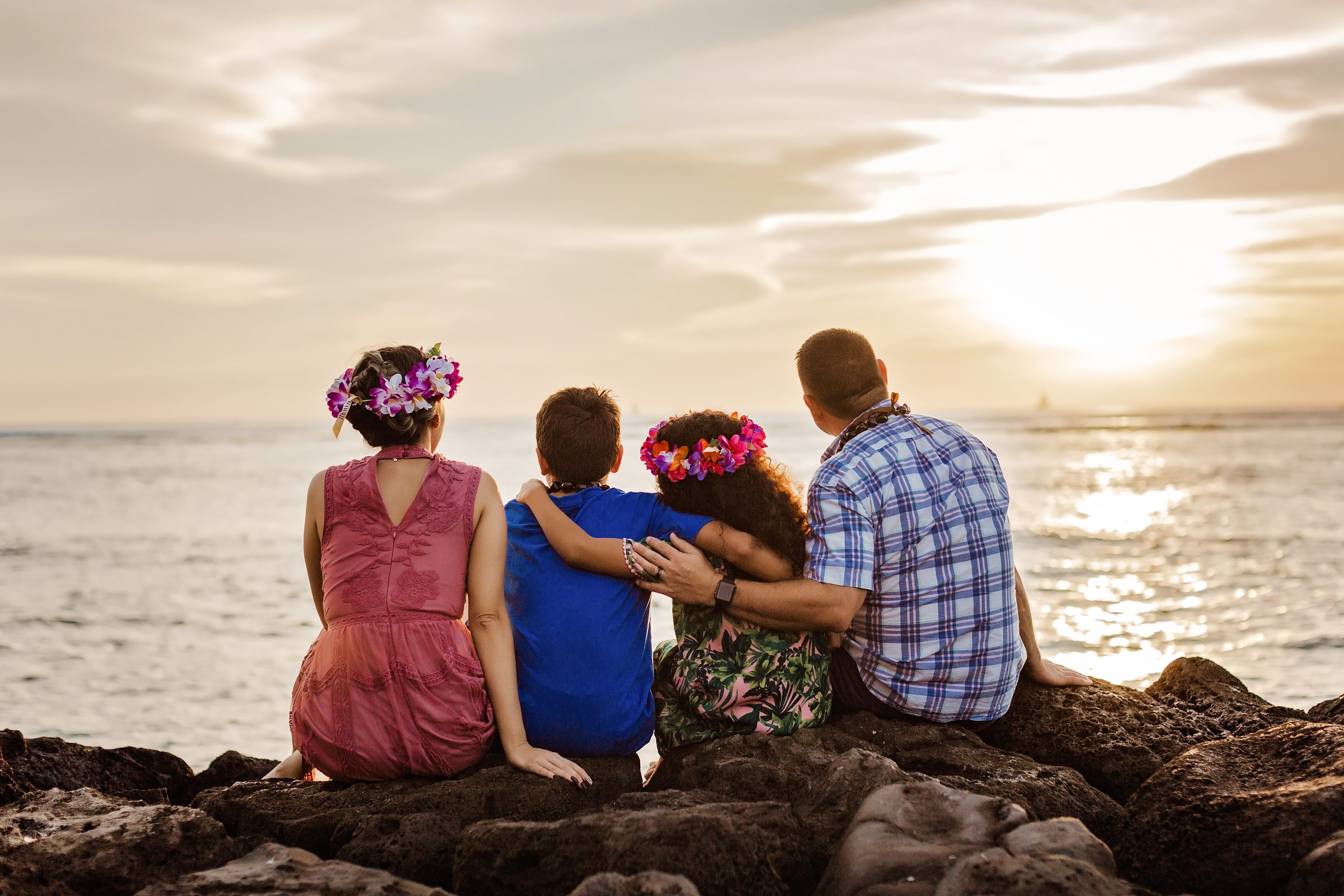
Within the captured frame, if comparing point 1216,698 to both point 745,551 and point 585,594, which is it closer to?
point 745,551

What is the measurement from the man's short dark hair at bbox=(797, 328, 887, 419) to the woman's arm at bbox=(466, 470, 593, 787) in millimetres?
1289

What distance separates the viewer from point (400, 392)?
11.8 feet

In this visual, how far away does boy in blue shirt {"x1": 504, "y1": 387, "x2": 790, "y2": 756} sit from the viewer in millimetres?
3697

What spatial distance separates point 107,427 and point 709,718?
322 ft

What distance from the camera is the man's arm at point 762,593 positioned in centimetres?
360

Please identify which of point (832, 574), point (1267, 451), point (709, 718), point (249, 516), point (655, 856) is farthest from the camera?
point (1267, 451)

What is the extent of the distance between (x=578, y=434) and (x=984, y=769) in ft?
6.02

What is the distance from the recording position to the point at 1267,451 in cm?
3694

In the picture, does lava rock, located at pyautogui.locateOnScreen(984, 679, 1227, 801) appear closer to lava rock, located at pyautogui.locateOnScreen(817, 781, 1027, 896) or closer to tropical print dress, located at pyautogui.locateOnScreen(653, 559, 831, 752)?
tropical print dress, located at pyautogui.locateOnScreen(653, 559, 831, 752)

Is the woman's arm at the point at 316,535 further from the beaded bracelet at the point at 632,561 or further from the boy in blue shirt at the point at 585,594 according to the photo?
the beaded bracelet at the point at 632,561

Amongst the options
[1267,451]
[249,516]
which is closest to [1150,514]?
[249,516]

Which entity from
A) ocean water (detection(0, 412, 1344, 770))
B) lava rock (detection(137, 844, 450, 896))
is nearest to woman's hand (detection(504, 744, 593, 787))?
lava rock (detection(137, 844, 450, 896))

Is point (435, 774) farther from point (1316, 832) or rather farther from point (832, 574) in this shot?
point (1316, 832)

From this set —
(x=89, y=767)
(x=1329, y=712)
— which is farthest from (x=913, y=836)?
(x=89, y=767)
